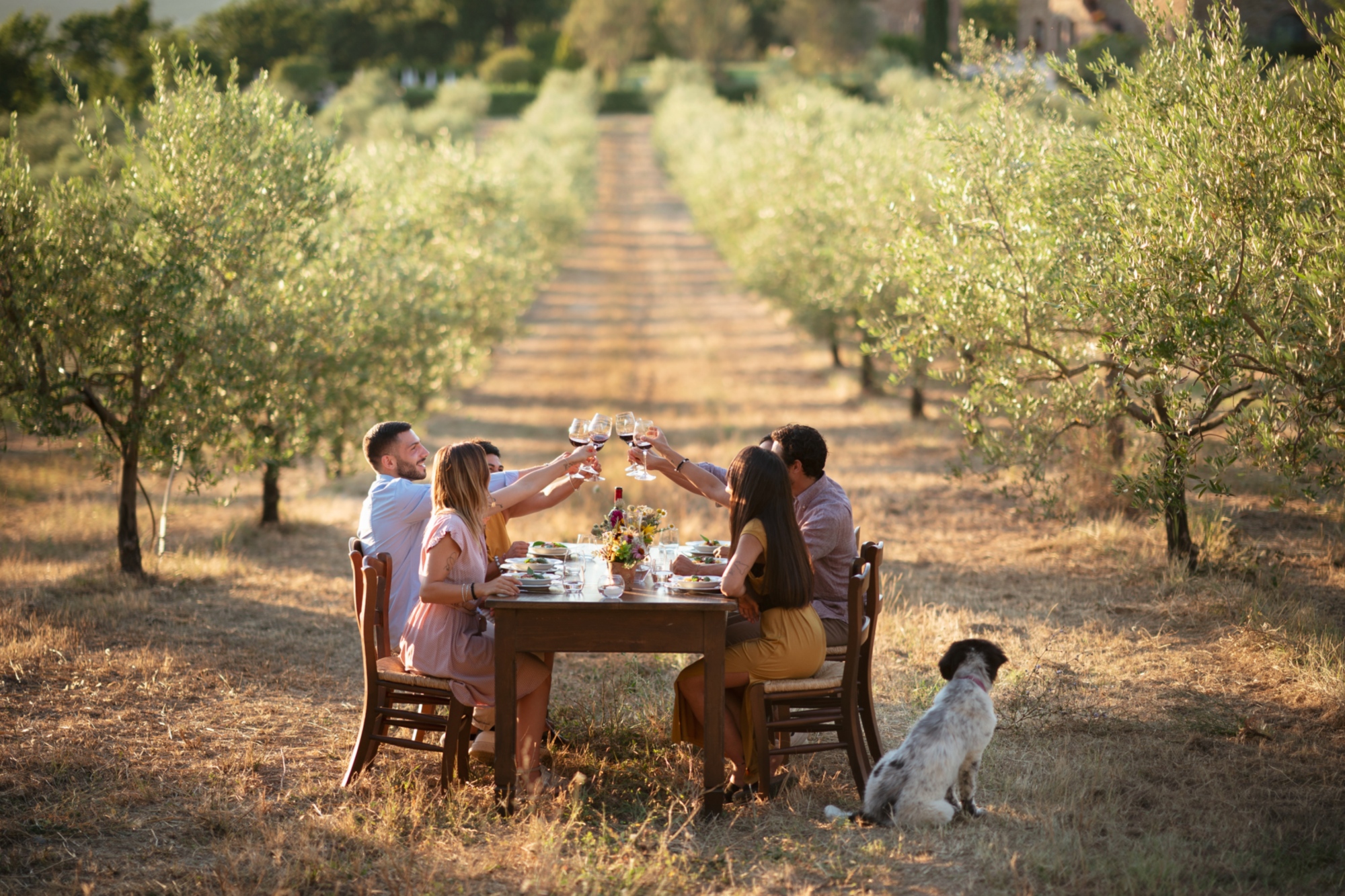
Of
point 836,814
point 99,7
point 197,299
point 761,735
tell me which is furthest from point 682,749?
point 99,7

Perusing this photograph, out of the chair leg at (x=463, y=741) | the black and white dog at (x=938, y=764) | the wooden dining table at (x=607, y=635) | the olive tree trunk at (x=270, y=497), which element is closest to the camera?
the black and white dog at (x=938, y=764)

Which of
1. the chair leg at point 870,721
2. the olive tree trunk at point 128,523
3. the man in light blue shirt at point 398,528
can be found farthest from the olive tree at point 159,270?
the chair leg at point 870,721

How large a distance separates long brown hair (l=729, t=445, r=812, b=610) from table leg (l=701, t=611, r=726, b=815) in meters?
0.37

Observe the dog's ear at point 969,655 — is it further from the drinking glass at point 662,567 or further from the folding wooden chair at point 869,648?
the drinking glass at point 662,567

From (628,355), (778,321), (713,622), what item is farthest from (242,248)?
(778,321)

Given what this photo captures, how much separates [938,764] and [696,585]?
4.64 ft

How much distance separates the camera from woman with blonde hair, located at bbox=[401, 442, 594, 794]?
5027 millimetres

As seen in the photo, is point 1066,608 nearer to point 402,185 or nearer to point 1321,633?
point 1321,633

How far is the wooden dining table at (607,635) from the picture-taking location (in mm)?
4844

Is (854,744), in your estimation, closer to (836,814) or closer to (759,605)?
(836,814)

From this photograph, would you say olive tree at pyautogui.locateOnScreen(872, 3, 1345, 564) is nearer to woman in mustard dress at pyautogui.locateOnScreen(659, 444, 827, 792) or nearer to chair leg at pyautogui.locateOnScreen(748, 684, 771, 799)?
woman in mustard dress at pyautogui.locateOnScreen(659, 444, 827, 792)

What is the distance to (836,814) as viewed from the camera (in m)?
4.93

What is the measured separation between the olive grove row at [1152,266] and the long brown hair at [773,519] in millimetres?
3605

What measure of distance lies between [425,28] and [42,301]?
87322 mm
